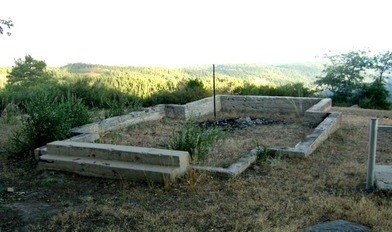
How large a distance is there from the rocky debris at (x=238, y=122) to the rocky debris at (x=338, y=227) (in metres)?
5.22

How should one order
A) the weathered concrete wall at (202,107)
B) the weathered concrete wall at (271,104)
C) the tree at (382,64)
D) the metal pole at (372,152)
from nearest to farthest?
the metal pole at (372,152) → the weathered concrete wall at (202,107) → the weathered concrete wall at (271,104) → the tree at (382,64)

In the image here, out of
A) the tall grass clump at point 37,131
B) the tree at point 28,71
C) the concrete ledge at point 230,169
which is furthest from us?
the tree at point 28,71

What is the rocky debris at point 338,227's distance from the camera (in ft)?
11.4

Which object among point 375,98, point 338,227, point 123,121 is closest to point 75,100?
point 123,121

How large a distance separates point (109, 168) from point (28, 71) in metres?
34.8

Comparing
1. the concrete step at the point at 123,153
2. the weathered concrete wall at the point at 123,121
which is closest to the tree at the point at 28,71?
the weathered concrete wall at the point at 123,121

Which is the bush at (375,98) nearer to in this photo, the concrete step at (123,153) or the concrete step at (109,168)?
the concrete step at (123,153)

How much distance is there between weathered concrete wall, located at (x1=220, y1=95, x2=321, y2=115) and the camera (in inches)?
433

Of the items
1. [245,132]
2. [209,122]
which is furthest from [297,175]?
[209,122]

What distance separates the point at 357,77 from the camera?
18172 mm

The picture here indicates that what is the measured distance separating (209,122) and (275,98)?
2474mm

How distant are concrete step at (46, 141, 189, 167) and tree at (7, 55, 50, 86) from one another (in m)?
Result: 32.3

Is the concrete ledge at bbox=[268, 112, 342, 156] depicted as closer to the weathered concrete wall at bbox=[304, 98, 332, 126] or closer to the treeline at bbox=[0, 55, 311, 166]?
the weathered concrete wall at bbox=[304, 98, 332, 126]

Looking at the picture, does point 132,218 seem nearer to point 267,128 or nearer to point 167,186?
point 167,186
